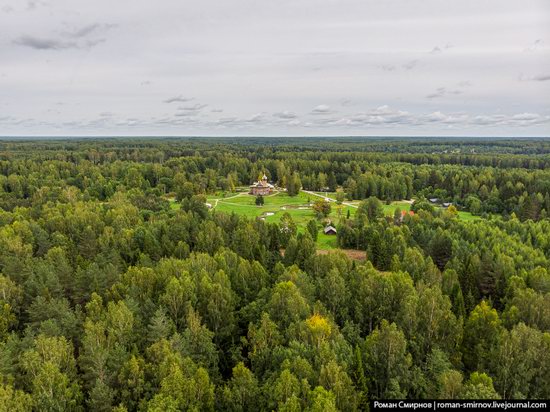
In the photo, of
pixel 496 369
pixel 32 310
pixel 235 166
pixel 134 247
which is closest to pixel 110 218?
pixel 134 247

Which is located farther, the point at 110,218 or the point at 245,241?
the point at 110,218

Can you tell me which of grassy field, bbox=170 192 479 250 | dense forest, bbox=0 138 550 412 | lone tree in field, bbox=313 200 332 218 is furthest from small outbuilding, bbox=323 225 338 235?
lone tree in field, bbox=313 200 332 218

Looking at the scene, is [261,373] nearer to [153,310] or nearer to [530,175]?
[153,310]

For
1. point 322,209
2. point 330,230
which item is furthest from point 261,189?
point 330,230

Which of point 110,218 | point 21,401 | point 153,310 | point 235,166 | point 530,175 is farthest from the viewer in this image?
point 235,166

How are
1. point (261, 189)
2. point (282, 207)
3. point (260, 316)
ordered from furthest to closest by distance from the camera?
point (261, 189)
point (282, 207)
point (260, 316)

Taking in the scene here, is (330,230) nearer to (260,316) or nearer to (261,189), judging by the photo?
(260,316)

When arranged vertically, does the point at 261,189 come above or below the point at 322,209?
above

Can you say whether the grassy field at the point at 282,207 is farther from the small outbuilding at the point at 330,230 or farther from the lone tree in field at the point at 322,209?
the lone tree in field at the point at 322,209
